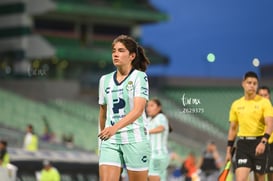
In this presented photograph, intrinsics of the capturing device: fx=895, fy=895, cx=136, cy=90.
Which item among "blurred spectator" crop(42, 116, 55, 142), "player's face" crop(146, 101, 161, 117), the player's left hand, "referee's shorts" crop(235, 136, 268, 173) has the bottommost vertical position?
"referee's shorts" crop(235, 136, 268, 173)

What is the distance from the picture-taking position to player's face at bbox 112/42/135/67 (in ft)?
32.4

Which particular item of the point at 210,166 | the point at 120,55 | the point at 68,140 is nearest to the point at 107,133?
the point at 120,55

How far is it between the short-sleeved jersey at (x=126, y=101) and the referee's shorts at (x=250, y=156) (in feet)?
11.9

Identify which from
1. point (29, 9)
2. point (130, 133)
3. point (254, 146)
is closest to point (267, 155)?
point (254, 146)

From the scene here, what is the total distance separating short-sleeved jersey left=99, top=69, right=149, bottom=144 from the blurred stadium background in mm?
31175

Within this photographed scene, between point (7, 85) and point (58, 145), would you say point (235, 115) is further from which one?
point (7, 85)

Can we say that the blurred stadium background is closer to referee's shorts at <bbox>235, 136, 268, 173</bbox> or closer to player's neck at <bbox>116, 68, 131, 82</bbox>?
referee's shorts at <bbox>235, 136, 268, 173</bbox>

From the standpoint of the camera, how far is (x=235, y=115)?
1343cm

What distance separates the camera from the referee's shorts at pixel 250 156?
43.6 feet

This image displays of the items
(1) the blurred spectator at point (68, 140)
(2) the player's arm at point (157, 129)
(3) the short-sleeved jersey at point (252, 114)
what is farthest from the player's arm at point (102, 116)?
(1) the blurred spectator at point (68, 140)

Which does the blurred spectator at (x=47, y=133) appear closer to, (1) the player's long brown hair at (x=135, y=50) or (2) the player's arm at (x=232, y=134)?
(2) the player's arm at (x=232, y=134)

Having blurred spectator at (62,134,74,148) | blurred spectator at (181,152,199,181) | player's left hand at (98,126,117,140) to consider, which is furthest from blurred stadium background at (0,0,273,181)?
player's left hand at (98,126,117,140)

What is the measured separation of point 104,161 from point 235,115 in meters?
4.02

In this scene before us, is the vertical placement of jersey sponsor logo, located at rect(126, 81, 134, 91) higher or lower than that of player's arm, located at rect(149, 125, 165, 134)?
higher
